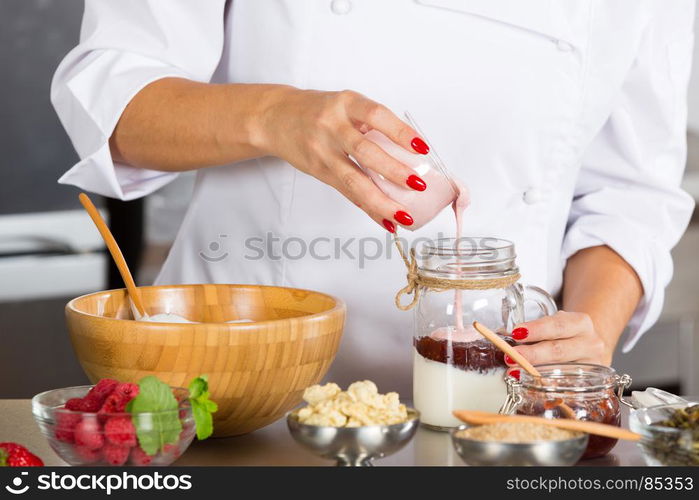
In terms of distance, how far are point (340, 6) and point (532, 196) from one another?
1.15ft

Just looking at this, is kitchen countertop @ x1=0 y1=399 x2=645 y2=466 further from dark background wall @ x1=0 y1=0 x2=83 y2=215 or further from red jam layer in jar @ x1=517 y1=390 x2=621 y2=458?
dark background wall @ x1=0 y1=0 x2=83 y2=215

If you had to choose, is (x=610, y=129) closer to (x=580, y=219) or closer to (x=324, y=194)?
(x=580, y=219)

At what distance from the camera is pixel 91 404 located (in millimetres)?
875

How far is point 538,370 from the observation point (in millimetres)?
1016

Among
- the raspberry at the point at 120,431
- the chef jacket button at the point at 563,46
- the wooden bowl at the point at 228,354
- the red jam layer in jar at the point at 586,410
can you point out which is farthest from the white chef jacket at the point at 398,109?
the raspberry at the point at 120,431

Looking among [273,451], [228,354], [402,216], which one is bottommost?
[273,451]

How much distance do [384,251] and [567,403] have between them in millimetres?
470

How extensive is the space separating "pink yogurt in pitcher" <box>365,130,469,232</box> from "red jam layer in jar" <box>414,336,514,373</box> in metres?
0.13

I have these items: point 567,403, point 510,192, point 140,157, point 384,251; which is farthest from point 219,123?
point 567,403

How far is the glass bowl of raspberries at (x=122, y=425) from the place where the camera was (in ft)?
2.73

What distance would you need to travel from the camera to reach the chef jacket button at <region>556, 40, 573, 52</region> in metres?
1.33

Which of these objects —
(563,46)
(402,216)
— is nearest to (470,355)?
(402,216)

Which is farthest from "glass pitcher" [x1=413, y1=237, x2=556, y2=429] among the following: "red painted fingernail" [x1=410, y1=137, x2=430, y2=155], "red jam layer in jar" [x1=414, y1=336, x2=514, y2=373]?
"red painted fingernail" [x1=410, y1=137, x2=430, y2=155]

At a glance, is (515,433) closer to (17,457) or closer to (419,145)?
(419,145)
